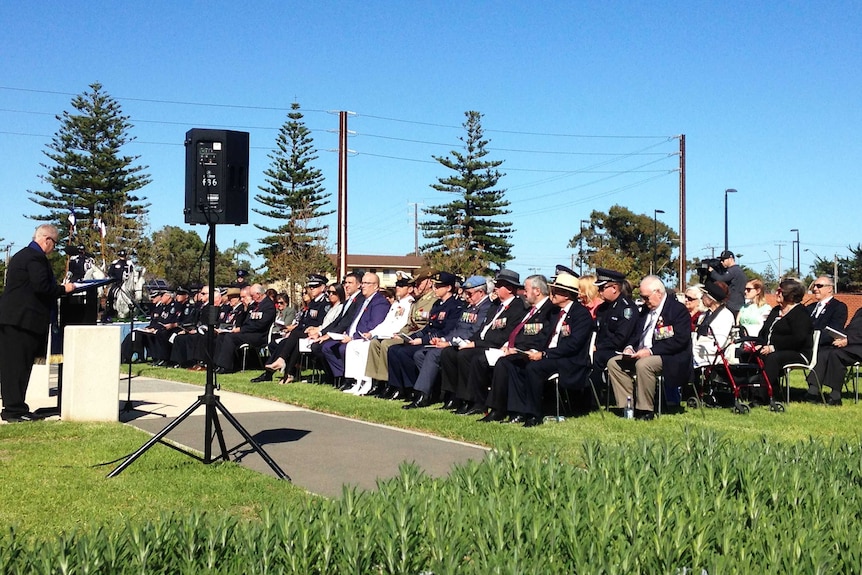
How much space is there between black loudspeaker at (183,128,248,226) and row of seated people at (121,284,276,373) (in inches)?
346

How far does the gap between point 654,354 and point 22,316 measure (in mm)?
7659

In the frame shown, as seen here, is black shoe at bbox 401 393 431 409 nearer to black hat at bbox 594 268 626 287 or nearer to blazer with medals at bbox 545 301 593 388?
blazer with medals at bbox 545 301 593 388

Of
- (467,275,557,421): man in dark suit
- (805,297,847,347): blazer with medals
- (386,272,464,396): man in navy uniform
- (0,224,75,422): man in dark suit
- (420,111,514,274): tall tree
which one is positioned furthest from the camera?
(420,111,514,274): tall tree

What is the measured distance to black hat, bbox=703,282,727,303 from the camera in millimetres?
12555

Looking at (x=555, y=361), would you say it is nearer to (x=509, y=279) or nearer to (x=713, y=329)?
(x=509, y=279)

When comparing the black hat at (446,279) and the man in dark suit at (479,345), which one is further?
the black hat at (446,279)

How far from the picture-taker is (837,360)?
12711mm

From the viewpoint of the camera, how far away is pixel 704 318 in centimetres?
1291

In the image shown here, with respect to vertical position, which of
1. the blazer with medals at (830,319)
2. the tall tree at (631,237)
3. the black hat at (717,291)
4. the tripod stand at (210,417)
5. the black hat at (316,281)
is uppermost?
the tall tree at (631,237)

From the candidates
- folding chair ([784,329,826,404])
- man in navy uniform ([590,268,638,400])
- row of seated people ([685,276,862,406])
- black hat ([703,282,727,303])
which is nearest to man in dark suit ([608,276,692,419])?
man in navy uniform ([590,268,638,400])

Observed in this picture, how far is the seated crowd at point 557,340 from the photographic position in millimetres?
11055

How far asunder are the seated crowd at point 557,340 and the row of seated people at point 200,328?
264 cm

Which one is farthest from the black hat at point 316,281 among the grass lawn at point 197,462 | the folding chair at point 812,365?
the folding chair at point 812,365

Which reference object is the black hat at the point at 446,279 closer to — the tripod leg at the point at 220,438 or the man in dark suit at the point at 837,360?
the man in dark suit at the point at 837,360
